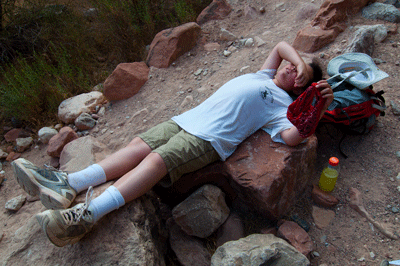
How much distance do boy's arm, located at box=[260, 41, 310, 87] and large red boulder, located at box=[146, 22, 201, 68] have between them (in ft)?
5.56

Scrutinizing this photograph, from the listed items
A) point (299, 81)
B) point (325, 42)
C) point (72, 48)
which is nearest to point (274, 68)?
point (299, 81)

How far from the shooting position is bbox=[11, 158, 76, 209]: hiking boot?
1795 mm

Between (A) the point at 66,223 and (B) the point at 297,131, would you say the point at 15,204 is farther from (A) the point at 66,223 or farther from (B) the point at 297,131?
(B) the point at 297,131

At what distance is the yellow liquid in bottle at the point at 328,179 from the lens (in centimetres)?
215

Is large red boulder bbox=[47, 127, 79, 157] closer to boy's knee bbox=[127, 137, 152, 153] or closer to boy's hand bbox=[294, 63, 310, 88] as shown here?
boy's knee bbox=[127, 137, 152, 153]

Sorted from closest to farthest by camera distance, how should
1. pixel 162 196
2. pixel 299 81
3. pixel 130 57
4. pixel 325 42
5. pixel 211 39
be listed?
pixel 299 81 < pixel 162 196 < pixel 325 42 < pixel 211 39 < pixel 130 57

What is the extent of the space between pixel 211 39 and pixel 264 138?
8.00ft

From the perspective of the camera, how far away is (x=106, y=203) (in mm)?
1760

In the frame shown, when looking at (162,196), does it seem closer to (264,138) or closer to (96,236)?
(96,236)

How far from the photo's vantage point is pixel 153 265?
1778mm

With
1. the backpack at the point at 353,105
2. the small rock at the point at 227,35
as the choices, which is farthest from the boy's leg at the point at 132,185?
the small rock at the point at 227,35

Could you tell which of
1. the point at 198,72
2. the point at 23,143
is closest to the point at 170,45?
the point at 198,72

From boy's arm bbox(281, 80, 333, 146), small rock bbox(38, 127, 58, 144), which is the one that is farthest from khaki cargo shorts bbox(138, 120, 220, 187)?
small rock bbox(38, 127, 58, 144)

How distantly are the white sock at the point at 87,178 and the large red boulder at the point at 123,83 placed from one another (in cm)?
178
